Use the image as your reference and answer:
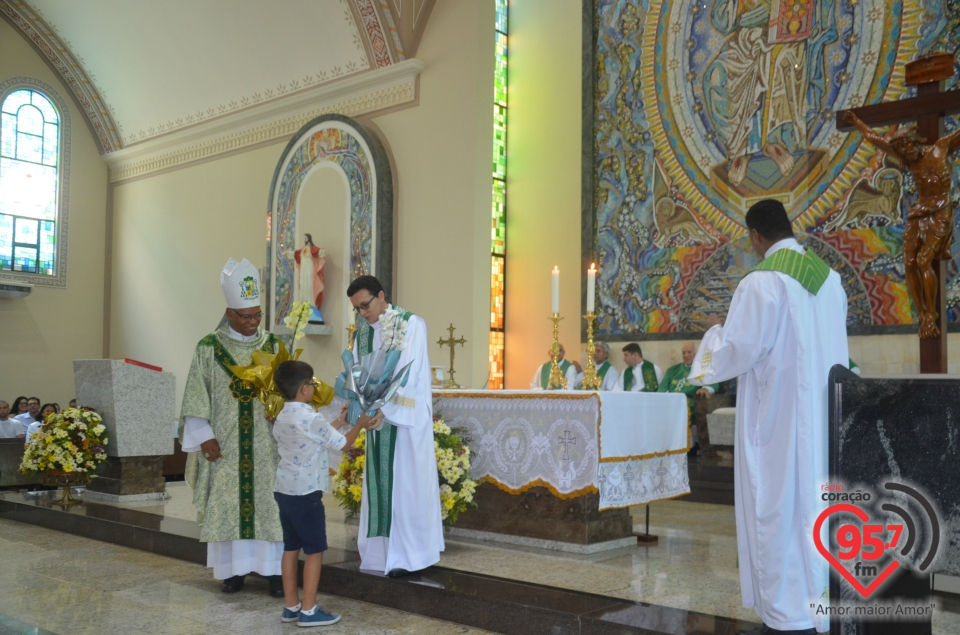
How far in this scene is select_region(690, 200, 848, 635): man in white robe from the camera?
3.22 m

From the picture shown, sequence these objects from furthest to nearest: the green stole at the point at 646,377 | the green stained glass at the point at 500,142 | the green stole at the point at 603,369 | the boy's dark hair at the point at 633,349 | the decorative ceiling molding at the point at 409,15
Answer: the green stained glass at the point at 500,142
the decorative ceiling molding at the point at 409,15
the green stole at the point at 603,369
the green stole at the point at 646,377
the boy's dark hair at the point at 633,349

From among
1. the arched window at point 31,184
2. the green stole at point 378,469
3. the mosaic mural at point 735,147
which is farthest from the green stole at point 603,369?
the arched window at point 31,184

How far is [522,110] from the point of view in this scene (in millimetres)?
13086

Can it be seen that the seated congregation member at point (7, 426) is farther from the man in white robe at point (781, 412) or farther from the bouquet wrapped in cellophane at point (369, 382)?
the man in white robe at point (781, 412)

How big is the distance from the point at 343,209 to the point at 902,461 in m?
→ 10.0

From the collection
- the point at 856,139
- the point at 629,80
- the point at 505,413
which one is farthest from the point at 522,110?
the point at 505,413

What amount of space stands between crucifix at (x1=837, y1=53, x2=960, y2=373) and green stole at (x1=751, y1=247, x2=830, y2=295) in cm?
198

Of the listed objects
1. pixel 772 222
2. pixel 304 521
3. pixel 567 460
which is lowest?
pixel 304 521

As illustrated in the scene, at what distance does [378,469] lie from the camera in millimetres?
4539

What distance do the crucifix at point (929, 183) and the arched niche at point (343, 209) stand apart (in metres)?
7.06

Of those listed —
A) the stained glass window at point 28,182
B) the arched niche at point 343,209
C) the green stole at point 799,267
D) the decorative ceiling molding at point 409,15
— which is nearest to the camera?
the green stole at point 799,267

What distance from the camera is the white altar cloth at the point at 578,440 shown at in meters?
5.11

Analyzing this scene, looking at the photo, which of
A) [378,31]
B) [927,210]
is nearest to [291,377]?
[927,210]

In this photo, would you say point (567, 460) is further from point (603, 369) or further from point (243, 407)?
point (603, 369)
